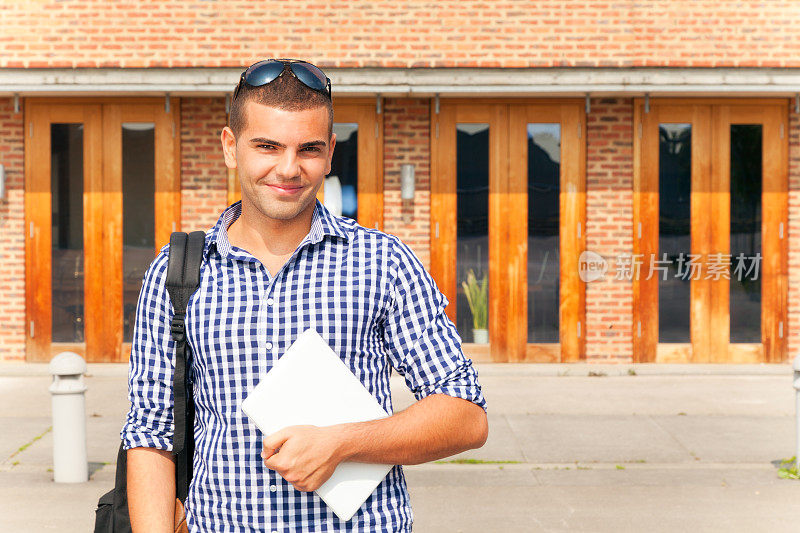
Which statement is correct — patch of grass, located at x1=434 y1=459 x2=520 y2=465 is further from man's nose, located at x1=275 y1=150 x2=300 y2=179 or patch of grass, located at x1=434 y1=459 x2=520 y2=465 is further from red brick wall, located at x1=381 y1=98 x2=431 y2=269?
man's nose, located at x1=275 y1=150 x2=300 y2=179

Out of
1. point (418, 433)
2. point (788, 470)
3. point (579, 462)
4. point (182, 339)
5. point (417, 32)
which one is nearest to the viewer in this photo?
point (418, 433)

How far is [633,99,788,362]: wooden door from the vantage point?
1320 cm

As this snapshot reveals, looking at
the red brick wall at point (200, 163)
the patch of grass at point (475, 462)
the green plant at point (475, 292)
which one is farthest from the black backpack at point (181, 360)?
the red brick wall at point (200, 163)

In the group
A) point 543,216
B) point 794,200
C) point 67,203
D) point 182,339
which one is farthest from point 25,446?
point 794,200

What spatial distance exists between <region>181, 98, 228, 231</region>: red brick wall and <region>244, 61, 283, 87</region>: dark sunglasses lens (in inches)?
441

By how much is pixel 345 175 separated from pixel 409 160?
33.5 inches

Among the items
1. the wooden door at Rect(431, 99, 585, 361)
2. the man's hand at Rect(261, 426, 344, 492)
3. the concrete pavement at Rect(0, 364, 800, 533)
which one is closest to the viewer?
the man's hand at Rect(261, 426, 344, 492)

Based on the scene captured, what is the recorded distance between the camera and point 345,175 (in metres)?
13.2

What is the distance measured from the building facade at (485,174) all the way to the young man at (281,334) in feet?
35.8

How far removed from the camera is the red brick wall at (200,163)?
13188 mm

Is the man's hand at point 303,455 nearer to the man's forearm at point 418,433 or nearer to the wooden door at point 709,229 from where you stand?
the man's forearm at point 418,433

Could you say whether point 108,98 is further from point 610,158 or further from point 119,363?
point 610,158

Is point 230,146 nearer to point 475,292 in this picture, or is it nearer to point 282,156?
point 282,156

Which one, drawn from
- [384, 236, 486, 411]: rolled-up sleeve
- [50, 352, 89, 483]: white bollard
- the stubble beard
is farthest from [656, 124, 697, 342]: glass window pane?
the stubble beard
